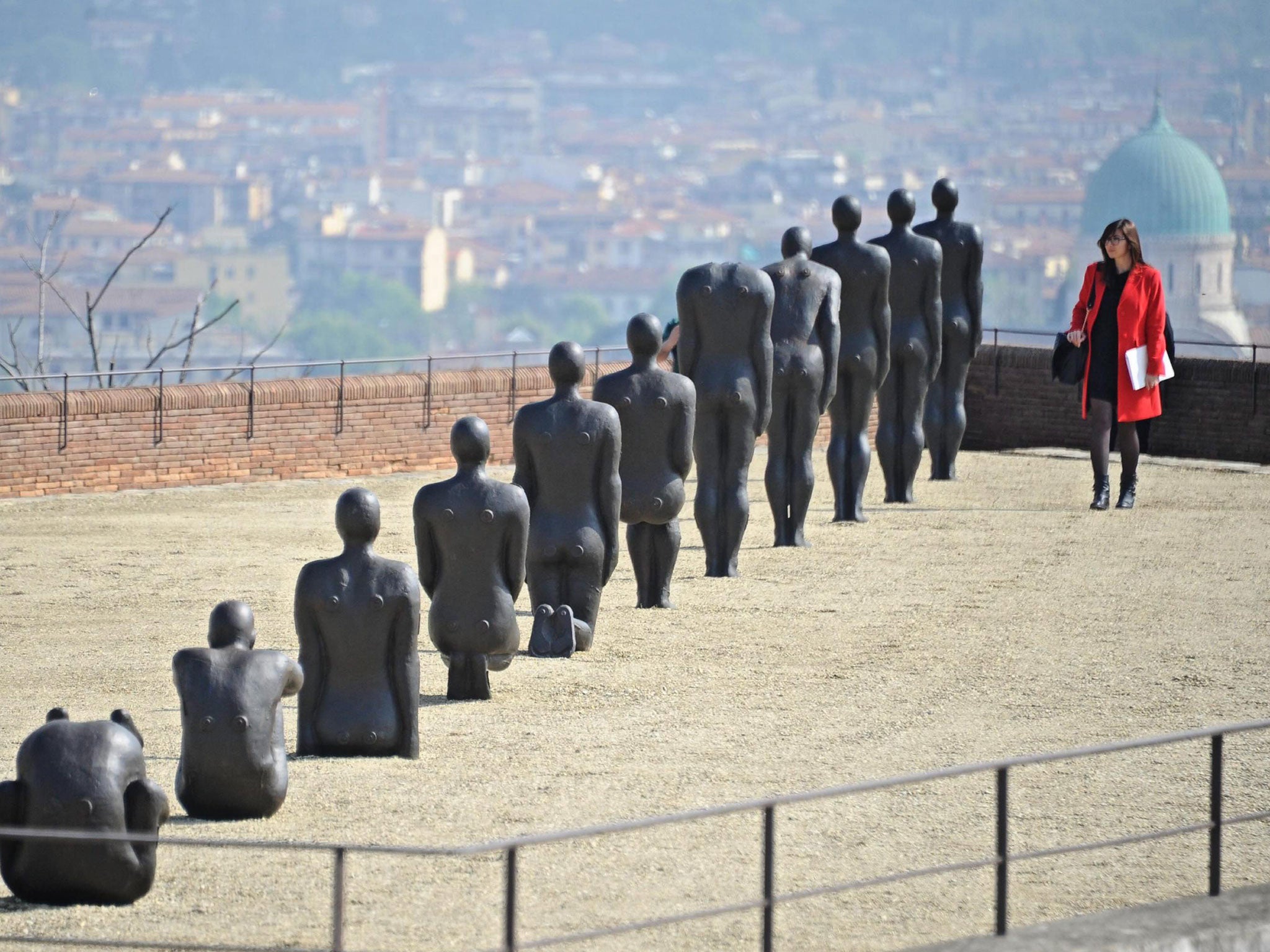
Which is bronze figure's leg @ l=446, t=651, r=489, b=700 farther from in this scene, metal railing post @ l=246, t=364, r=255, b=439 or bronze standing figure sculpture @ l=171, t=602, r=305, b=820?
metal railing post @ l=246, t=364, r=255, b=439

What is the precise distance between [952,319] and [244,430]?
5503mm

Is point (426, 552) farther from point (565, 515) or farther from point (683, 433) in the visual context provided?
point (683, 433)

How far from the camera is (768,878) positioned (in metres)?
6.18

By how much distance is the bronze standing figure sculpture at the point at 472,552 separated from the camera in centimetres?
1019

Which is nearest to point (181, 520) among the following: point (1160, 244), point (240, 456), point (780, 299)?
point (240, 456)

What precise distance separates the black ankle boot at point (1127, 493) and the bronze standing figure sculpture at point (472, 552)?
755 cm

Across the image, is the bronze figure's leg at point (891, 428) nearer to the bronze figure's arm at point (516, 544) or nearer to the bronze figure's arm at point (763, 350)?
the bronze figure's arm at point (763, 350)

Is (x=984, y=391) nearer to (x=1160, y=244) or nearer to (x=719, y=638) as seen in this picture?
(x=719, y=638)

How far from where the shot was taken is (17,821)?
24.2 ft

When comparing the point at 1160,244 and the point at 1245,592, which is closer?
the point at 1245,592

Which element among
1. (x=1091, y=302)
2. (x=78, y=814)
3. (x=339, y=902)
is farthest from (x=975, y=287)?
(x=339, y=902)

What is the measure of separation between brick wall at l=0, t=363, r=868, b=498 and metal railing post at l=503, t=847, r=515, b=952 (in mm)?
12521

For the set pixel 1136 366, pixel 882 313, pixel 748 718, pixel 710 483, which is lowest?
pixel 748 718

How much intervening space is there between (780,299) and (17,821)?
26.8 feet
